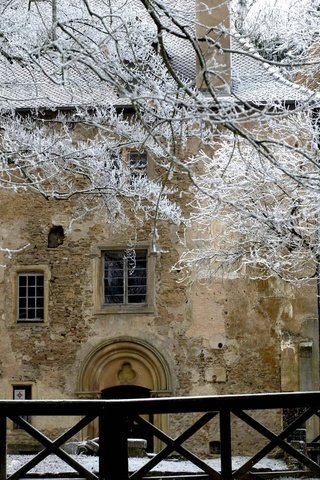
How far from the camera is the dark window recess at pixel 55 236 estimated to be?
21.3 meters

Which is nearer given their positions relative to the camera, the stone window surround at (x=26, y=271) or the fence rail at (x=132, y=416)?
the fence rail at (x=132, y=416)

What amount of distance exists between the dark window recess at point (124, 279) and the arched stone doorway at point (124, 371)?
0.87m

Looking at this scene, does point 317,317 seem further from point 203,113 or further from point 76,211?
point 203,113

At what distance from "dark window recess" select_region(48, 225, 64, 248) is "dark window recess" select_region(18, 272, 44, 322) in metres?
0.67

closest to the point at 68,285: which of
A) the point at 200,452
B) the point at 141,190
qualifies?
the point at 200,452

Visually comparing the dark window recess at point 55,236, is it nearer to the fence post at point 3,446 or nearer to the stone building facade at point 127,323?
the stone building facade at point 127,323

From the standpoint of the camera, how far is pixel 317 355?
20.2 m

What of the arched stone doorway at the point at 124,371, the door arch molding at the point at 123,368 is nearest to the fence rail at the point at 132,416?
the arched stone doorway at the point at 124,371

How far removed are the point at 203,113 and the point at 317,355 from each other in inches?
532

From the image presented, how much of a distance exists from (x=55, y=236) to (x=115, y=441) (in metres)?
13.5

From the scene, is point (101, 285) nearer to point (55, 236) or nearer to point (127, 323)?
point (127, 323)

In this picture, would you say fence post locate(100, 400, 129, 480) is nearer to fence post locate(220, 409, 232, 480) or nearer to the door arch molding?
fence post locate(220, 409, 232, 480)

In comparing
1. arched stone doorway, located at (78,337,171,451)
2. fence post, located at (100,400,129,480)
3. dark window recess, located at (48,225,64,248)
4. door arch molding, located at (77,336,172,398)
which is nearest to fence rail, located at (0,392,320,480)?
fence post, located at (100,400,129,480)

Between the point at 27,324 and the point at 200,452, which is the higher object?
the point at 27,324
